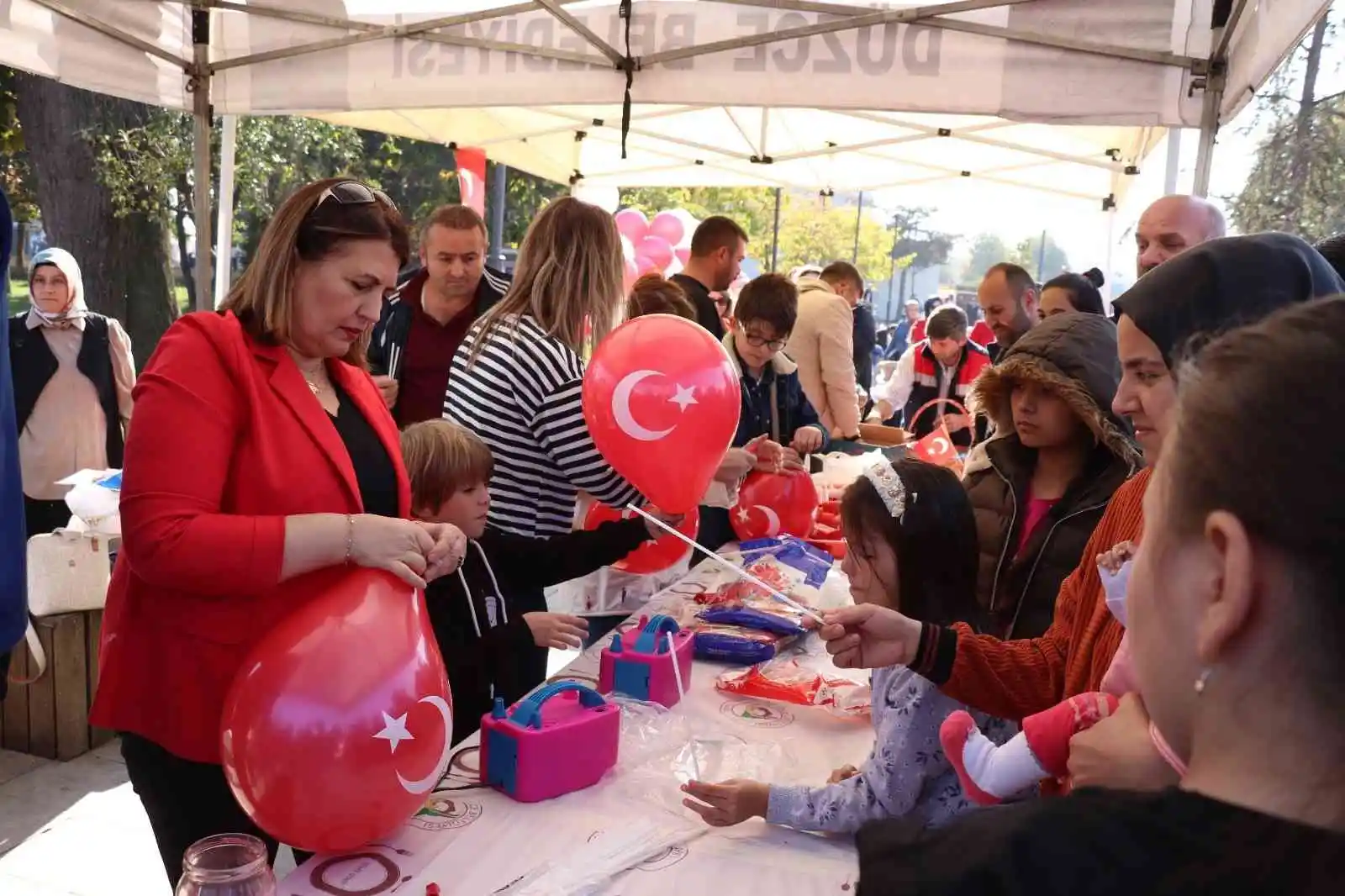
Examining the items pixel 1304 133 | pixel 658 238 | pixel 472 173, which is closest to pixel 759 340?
pixel 472 173

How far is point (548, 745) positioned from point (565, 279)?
4.10ft

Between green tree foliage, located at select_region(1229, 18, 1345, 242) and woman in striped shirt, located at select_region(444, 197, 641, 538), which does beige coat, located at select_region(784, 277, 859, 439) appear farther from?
green tree foliage, located at select_region(1229, 18, 1345, 242)

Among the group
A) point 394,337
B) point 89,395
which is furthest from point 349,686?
point 89,395

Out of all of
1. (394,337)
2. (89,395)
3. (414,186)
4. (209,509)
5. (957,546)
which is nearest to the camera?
(209,509)

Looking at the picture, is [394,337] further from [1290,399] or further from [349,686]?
[1290,399]

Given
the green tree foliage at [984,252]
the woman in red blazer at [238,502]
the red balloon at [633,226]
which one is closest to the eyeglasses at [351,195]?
the woman in red blazer at [238,502]

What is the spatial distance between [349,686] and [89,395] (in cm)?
400

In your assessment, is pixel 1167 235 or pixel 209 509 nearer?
pixel 209 509

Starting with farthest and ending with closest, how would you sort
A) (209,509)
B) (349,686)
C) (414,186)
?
(414,186) → (209,509) → (349,686)

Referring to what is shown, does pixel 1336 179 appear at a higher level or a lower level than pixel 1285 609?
higher

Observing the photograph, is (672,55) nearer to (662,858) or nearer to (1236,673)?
(662,858)

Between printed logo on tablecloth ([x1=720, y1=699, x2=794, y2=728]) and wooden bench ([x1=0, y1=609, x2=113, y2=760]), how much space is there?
107 inches

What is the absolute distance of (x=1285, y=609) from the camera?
1.78ft

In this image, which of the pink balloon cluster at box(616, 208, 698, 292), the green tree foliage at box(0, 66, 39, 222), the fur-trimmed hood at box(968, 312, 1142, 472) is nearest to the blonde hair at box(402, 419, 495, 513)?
the fur-trimmed hood at box(968, 312, 1142, 472)
